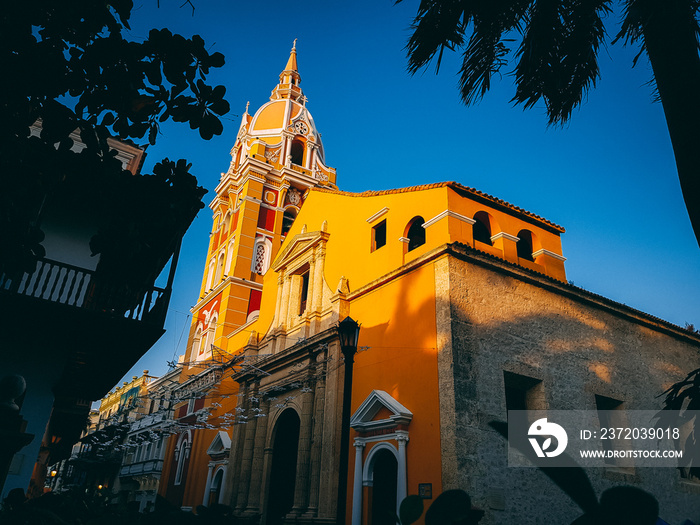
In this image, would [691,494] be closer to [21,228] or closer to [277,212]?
[21,228]

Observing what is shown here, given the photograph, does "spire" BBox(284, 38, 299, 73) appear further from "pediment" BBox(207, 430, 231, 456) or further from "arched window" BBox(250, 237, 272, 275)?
"pediment" BBox(207, 430, 231, 456)

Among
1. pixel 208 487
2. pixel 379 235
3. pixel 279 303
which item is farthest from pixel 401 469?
pixel 208 487

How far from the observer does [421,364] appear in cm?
1041

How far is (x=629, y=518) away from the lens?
3.50ft

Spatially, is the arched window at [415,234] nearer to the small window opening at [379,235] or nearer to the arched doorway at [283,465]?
the small window opening at [379,235]

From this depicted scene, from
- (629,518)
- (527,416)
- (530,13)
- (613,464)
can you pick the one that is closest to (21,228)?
(629,518)

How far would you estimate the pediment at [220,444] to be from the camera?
17.3 meters

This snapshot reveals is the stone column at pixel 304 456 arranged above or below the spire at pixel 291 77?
below

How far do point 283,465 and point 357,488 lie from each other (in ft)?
15.9

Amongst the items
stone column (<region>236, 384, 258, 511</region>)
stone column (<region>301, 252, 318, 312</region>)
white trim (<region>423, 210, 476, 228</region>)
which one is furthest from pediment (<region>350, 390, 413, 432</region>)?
stone column (<region>236, 384, 258, 511</region>)

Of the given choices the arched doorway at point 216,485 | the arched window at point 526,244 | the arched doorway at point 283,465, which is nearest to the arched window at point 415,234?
the arched window at point 526,244

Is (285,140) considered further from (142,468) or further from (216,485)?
(142,468)

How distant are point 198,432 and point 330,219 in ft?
37.1

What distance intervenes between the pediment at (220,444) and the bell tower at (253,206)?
403 centimetres
